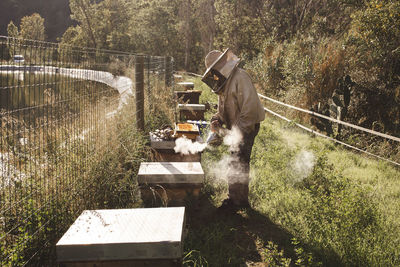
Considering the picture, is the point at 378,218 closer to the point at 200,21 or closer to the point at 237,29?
the point at 237,29

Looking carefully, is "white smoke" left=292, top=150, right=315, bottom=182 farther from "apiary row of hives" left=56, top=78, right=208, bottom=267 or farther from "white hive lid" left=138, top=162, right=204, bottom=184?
"apiary row of hives" left=56, top=78, right=208, bottom=267

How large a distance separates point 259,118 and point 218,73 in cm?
77

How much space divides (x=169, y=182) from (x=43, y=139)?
1.43 meters

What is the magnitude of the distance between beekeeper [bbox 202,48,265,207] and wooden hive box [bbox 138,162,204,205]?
1.79ft

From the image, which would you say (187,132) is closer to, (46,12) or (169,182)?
(169,182)

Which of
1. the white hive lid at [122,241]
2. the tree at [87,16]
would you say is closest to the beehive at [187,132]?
the white hive lid at [122,241]

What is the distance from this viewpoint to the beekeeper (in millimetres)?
Answer: 3754

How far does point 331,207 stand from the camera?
344 cm

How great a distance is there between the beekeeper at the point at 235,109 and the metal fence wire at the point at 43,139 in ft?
5.03

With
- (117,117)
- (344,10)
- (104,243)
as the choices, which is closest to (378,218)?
(104,243)

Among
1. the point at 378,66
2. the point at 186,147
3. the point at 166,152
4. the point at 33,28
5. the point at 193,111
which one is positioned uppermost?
the point at 33,28

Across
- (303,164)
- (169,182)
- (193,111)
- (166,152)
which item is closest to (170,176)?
(169,182)

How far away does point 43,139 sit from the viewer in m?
2.99

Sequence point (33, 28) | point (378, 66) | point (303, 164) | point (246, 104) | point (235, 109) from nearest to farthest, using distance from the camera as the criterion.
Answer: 1. point (246, 104)
2. point (235, 109)
3. point (303, 164)
4. point (378, 66)
5. point (33, 28)
